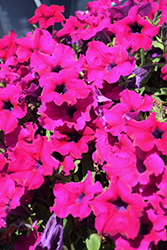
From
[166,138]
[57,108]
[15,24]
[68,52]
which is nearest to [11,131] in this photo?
[57,108]

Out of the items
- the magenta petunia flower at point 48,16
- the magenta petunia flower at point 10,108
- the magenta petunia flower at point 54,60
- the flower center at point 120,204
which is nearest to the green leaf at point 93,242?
the flower center at point 120,204

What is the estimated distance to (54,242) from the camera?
58cm

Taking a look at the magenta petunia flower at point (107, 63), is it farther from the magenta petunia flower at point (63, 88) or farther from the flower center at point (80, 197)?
the flower center at point (80, 197)

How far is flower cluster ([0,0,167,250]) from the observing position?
50 centimetres

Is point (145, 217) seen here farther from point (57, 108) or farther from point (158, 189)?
point (57, 108)

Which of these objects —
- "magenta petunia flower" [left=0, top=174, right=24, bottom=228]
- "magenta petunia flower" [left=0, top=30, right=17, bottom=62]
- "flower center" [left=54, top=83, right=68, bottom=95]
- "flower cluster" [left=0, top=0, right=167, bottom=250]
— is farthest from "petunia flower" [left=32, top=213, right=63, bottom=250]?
"magenta petunia flower" [left=0, top=30, right=17, bottom=62]

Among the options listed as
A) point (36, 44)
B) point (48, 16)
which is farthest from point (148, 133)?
point (48, 16)

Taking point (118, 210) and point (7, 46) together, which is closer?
point (118, 210)

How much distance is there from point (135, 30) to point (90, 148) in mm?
412

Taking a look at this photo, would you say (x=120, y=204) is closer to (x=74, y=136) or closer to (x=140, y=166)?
(x=140, y=166)

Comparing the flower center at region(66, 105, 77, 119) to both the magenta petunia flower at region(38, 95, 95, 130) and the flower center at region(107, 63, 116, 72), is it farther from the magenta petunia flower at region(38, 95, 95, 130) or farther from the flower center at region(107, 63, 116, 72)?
the flower center at region(107, 63, 116, 72)

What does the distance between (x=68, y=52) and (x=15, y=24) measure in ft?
6.69

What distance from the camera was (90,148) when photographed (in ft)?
2.35

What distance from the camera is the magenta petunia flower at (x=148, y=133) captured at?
0.51 meters
